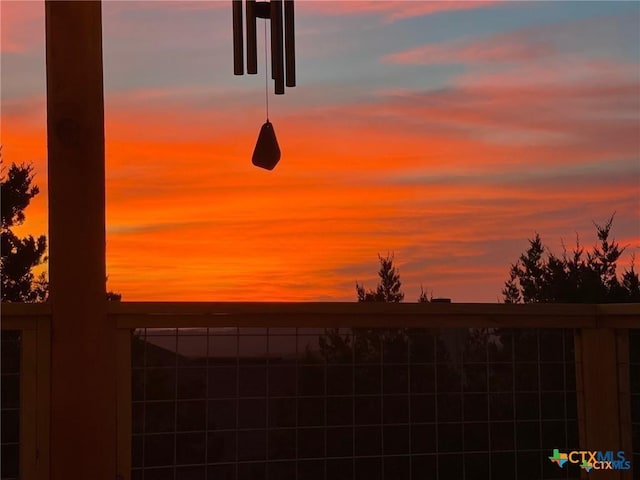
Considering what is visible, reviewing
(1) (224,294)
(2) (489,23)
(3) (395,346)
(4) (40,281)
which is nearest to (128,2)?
(1) (224,294)

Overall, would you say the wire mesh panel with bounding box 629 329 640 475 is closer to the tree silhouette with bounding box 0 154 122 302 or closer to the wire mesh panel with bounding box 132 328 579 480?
the wire mesh panel with bounding box 132 328 579 480

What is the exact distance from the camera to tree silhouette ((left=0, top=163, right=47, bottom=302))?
13586mm

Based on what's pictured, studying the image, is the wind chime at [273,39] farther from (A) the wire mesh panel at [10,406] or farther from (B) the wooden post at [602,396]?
(B) the wooden post at [602,396]

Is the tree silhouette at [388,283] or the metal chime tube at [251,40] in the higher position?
the metal chime tube at [251,40]

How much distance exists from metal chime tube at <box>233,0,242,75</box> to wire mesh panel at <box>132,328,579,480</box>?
884 millimetres

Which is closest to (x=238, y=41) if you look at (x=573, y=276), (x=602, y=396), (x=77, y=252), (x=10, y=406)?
(x=77, y=252)

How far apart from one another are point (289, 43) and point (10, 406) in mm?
1448

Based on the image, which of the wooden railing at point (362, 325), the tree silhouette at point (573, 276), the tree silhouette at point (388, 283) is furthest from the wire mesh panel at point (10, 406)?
the tree silhouette at point (573, 276)

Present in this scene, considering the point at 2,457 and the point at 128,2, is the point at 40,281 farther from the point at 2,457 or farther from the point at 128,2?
the point at 2,457

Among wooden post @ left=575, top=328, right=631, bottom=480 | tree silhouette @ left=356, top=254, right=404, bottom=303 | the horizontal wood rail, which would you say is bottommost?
wooden post @ left=575, top=328, right=631, bottom=480

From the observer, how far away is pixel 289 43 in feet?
9.84

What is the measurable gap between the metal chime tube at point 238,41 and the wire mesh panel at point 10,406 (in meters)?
1.12

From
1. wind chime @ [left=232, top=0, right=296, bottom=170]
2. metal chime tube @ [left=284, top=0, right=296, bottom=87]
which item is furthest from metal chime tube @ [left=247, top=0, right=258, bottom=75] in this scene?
metal chime tube @ [left=284, top=0, right=296, bottom=87]

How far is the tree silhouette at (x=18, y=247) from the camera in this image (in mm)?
13586
